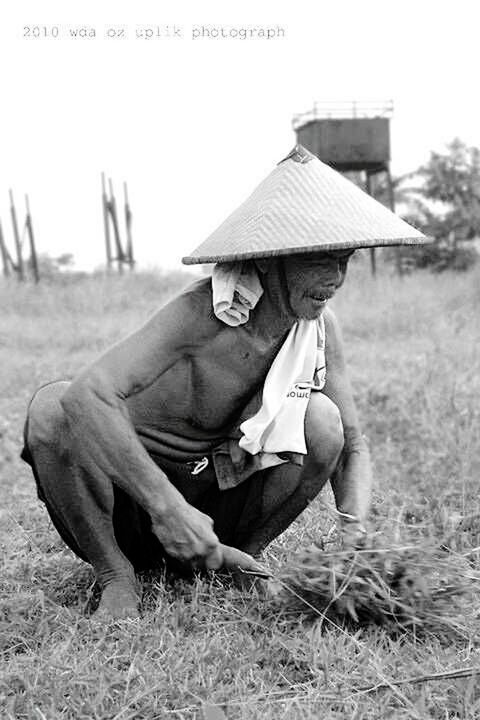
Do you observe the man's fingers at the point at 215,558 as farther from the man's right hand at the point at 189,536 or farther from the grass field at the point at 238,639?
the grass field at the point at 238,639

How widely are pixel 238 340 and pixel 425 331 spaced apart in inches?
307

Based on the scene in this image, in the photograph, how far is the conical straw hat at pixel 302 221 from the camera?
8.26ft

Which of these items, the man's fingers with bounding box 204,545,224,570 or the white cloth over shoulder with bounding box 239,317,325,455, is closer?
the man's fingers with bounding box 204,545,224,570

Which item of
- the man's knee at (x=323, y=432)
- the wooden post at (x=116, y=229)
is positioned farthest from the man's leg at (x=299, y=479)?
the wooden post at (x=116, y=229)

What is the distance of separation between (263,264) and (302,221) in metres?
0.23

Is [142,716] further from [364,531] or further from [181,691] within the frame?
[364,531]

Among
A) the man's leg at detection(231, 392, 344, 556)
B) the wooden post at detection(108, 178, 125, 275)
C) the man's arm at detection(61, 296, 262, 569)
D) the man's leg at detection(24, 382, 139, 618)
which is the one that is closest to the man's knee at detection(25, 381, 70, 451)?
the man's leg at detection(24, 382, 139, 618)

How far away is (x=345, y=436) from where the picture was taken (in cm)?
316

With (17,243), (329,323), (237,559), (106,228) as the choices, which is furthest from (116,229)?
(237,559)

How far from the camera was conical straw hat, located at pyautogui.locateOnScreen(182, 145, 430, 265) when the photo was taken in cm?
252

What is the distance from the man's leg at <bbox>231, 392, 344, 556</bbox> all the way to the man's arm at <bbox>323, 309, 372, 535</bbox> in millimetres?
70

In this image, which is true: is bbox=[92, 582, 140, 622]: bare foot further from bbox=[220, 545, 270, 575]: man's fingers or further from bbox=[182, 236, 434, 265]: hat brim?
bbox=[182, 236, 434, 265]: hat brim

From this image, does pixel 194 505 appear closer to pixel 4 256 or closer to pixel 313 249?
pixel 313 249

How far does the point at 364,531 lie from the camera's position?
276cm
